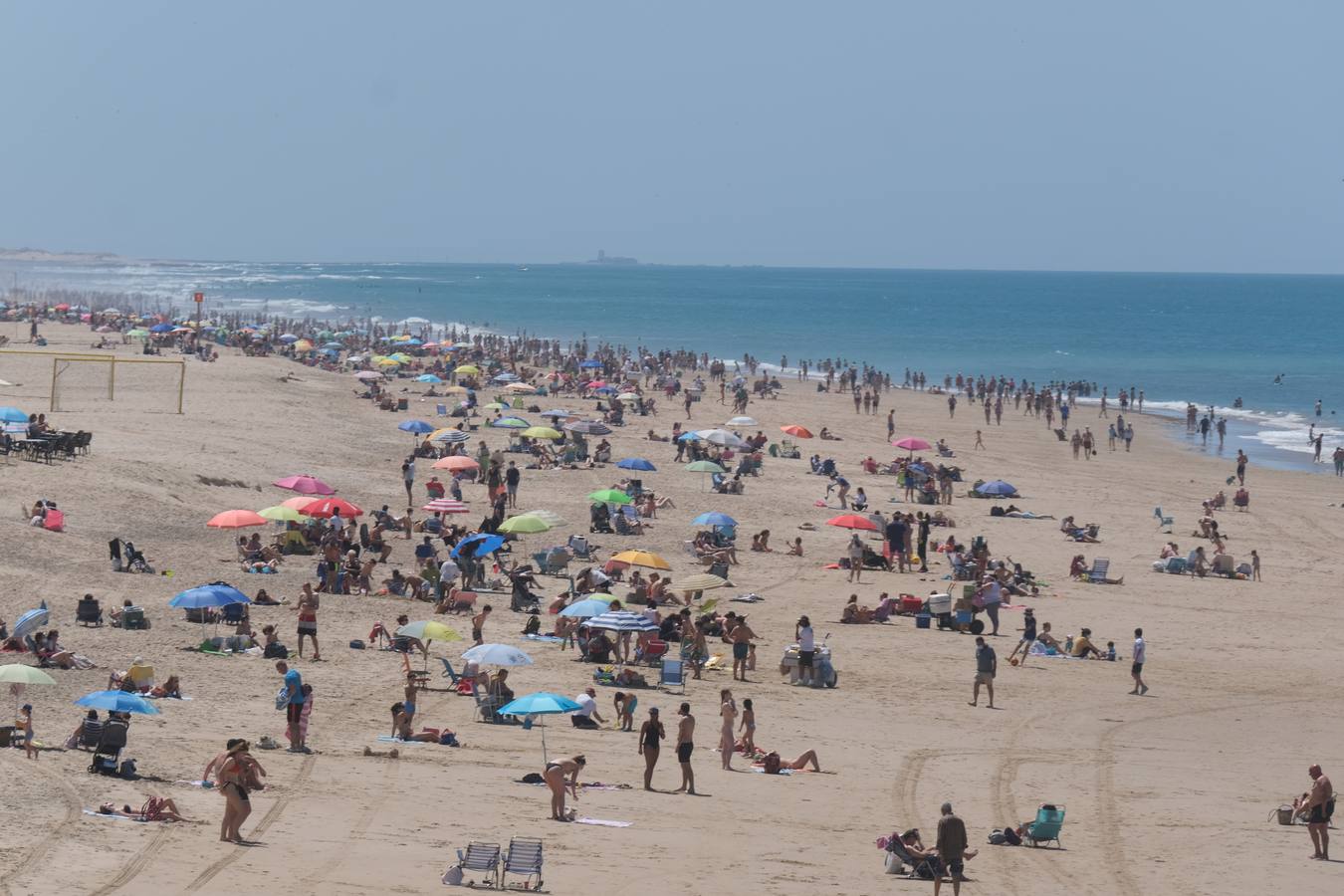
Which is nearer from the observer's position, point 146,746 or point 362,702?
point 146,746

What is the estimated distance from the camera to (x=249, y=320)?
88.7 m

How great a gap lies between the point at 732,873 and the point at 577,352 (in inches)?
2276

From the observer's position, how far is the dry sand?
11633 mm

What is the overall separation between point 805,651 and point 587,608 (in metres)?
2.67

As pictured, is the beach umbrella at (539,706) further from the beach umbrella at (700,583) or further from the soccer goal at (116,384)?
the soccer goal at (116,384)

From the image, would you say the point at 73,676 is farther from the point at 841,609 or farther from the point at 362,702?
the point at 841,609

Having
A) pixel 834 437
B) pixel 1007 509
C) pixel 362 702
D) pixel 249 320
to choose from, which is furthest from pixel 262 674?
pixel 249 320

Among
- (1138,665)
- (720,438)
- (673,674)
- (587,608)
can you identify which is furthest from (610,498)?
(1138,665)

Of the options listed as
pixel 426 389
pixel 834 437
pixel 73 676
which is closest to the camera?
pixel 73 676

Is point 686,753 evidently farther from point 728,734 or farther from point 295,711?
point 295,711

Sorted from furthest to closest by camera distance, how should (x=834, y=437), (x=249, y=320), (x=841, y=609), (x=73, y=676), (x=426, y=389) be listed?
(x=249, y=320) < (x=426, y=389) < (x=834, y=437) < (x=841, y=609) < (x=73, y=676)

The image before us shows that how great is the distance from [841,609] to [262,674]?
30.0 ft

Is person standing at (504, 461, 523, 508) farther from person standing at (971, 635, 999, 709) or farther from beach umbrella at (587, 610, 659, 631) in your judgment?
A: person standing at (971, 635, 999, 709)

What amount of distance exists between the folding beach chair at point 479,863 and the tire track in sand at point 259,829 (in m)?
1.52
